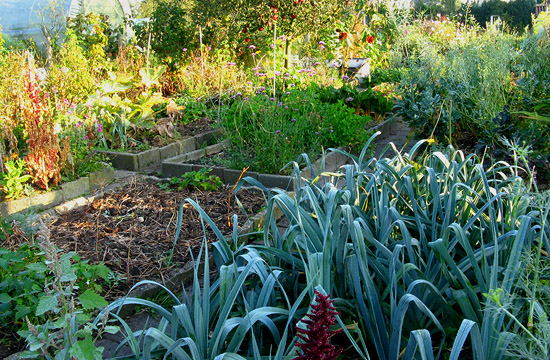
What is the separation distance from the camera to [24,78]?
4520mm

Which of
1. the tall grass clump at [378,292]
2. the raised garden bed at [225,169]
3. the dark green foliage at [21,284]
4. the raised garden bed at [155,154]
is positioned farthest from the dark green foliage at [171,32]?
the tall grass clump at [378,292]

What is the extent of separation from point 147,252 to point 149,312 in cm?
61

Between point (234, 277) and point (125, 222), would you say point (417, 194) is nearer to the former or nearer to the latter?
point (234, 277)

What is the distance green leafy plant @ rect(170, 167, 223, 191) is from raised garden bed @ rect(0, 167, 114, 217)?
651 millimetres

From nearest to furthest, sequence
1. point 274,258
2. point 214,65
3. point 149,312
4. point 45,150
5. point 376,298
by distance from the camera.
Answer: point 376,298 < point 274,258 < point 149,312 < point 45,150 < point 214,65

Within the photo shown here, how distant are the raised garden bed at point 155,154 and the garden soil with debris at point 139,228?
4.01 feet

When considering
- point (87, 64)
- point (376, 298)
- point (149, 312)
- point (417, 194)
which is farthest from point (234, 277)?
point (87, 64)

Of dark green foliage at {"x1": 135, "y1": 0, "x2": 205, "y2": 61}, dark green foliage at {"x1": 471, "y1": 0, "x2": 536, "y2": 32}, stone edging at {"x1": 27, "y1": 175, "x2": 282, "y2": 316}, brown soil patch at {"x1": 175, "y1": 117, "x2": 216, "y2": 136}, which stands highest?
dark green foliage at {"x1": 471, "y1": 0, "x2": 536, "y2": 32}

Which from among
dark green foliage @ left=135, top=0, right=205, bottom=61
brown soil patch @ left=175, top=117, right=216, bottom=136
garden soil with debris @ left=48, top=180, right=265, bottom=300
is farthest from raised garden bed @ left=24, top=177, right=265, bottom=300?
dark green foliage @ left=135, top=0, right=205, bottom=61

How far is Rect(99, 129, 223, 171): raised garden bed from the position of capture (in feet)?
18.7

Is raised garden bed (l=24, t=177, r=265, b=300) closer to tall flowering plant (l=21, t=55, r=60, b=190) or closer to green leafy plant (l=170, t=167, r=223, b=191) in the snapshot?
green leafy plant (l=170, t=167, r=223, b=191)

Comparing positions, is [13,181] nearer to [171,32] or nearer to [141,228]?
[141,228]

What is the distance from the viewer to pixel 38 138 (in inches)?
172

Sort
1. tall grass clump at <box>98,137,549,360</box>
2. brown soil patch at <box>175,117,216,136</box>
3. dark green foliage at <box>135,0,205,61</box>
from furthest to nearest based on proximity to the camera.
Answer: dark green foliage at <box>135,0,205,61</box>
brown soil patch at <box>175,117,216,136</box>
tall grass clump at <box>98,137,549,360</box>
